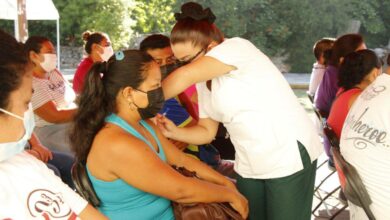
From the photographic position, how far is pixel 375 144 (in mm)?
1764

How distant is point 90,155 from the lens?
1607mm

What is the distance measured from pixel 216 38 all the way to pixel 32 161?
1026 millimetres

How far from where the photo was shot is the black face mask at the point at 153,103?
169cm

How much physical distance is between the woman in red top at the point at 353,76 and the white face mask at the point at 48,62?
6.67 feet

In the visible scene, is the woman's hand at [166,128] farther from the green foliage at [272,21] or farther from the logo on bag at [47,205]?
the green foliage at [272,21]

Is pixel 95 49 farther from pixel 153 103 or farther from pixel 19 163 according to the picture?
pixel 19 163

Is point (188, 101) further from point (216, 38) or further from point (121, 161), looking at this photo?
point (121, 161)

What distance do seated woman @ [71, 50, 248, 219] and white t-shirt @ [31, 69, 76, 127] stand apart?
1.57 m

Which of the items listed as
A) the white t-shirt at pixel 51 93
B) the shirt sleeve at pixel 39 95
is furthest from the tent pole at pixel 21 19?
the shirt sleeve at pixel 39 95

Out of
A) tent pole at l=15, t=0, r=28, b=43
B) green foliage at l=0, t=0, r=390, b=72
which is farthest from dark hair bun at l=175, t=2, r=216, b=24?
green foliage at l=0, t=0, r=390, b=72

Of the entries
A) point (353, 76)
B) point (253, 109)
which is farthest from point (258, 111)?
point (353, 76)

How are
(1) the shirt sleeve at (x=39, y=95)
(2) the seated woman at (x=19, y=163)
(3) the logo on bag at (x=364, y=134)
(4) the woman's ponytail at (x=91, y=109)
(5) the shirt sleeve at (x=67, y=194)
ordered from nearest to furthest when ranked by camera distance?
1. (2) the seated woman at (x=19, y=163)
2. (5) the shirt sleeve at (x=67, y=194)
3. (4) the woman's ponytail at (x=91, y=109)
4. (3) the logo on bag at (x=364, y=134)
5. (1) the shirt sleeve at (x=39, y=95)

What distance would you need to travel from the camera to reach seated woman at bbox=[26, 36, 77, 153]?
3.13 metres

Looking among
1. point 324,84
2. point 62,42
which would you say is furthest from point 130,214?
point 62,42
